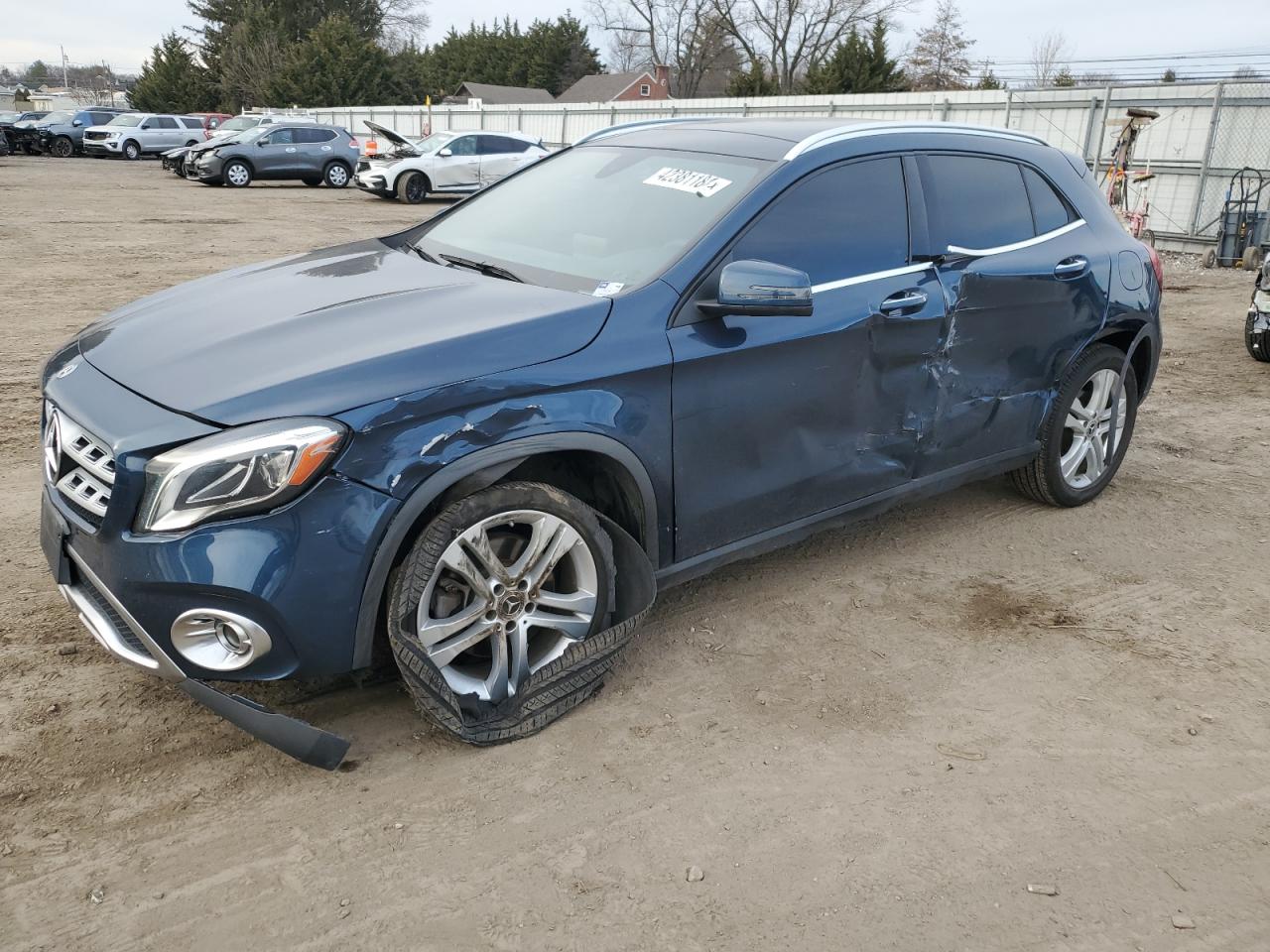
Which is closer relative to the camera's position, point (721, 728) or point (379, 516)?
point (379, 516)

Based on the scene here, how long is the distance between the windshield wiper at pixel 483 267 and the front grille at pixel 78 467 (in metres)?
1.36

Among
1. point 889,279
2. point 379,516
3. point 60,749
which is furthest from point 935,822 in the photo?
point 60,749

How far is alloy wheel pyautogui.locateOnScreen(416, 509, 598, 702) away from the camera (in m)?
2.85

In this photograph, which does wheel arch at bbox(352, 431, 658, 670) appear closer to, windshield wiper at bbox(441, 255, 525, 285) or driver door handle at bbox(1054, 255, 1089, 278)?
windshield wiper at bbox(441, 255, 525, 285)

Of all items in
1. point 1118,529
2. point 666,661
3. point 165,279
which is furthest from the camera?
point 165,279

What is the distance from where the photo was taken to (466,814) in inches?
108

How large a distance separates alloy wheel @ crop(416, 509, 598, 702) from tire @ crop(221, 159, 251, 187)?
24885 millimetres

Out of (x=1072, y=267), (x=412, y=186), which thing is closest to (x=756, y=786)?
(x=1072, y=267)

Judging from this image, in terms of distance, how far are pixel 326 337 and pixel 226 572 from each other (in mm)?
755

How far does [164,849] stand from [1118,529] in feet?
13.7

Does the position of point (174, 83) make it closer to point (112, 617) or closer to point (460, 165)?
point (460, 165)

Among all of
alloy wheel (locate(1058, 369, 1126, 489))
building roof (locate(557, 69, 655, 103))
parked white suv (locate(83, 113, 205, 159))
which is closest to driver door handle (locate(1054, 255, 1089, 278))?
alloy wheel (locate(1058, 369, 1126, 489))

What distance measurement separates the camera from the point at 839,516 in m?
3.82

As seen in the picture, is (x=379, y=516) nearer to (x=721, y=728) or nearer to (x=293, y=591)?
(x=293, y=591)
